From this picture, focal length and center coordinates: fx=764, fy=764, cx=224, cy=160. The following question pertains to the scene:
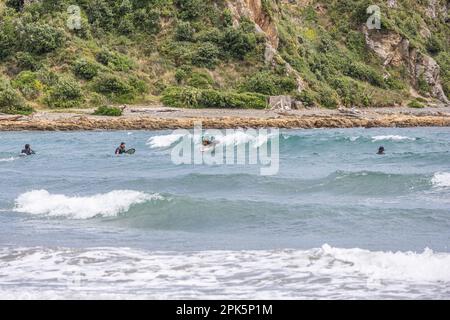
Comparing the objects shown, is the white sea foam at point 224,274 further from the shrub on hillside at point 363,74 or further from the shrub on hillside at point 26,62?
the shrub on hillside at point 363,74

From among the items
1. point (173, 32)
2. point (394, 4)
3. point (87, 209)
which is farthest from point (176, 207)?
point (394, 4)

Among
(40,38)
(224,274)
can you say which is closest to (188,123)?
(40,38)

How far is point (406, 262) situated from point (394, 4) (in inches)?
3249

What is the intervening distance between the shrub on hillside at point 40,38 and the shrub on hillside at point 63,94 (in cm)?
522

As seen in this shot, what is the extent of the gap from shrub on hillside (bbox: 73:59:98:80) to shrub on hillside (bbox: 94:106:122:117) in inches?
223

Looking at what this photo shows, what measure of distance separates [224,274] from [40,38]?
164 ft

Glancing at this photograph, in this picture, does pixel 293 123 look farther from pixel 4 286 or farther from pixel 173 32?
pixel 4 286

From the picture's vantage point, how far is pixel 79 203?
1731 cm

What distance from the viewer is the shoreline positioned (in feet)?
157

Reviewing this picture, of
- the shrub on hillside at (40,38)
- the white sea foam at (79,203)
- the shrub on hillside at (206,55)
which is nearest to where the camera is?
the white sea foam at (79,203)

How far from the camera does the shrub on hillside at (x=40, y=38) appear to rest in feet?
189

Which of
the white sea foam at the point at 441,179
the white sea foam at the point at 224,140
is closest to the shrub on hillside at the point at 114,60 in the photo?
the white sea foam at the point at 224,140

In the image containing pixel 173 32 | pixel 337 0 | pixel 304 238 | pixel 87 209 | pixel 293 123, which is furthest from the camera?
pixel 337 0
